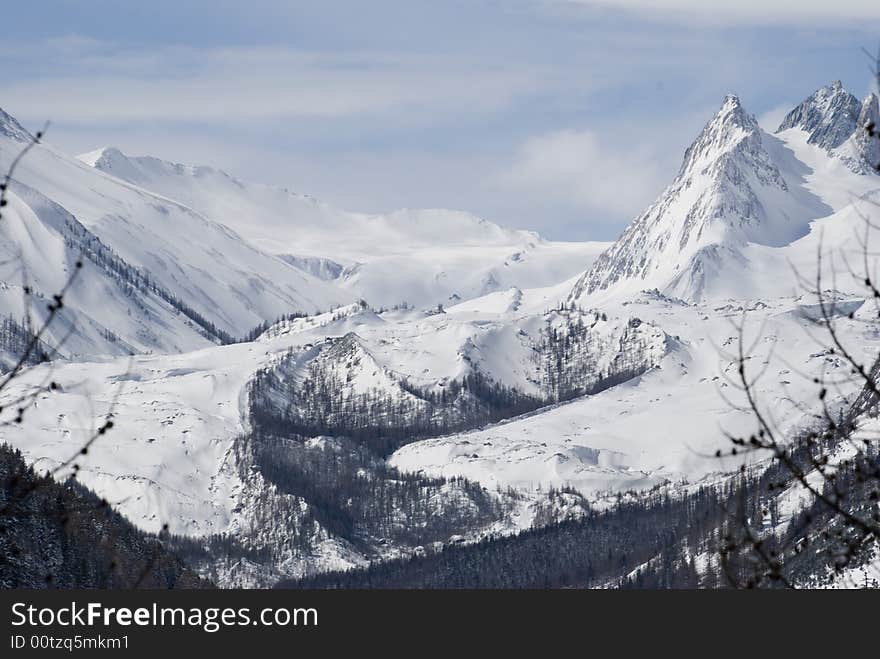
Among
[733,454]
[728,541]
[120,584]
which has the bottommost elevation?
[728,541]

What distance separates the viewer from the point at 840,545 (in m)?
29.6

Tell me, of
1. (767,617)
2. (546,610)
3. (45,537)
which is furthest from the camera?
(45,537)

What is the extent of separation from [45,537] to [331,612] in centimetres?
13584

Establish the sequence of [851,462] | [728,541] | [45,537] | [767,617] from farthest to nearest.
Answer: [45,537] < [767,617] < [851,462] < [728,541]

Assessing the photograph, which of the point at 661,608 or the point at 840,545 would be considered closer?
the point at 840,545

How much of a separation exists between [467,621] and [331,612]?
10.5 feet

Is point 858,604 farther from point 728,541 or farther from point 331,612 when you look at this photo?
point 331,612

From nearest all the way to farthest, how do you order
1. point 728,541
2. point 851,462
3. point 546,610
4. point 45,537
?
point 728,541
point 851,462
point 546,610
point 45,537

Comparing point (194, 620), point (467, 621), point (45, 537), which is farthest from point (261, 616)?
point (45, 537)

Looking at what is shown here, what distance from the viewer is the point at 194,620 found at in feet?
115

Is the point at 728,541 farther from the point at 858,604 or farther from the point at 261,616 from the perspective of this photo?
the point at 261,616

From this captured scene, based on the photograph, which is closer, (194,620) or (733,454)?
(733,454)

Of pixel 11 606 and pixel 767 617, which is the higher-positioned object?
pixel 11 606

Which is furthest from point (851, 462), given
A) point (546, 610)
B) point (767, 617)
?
point (546, 610)
